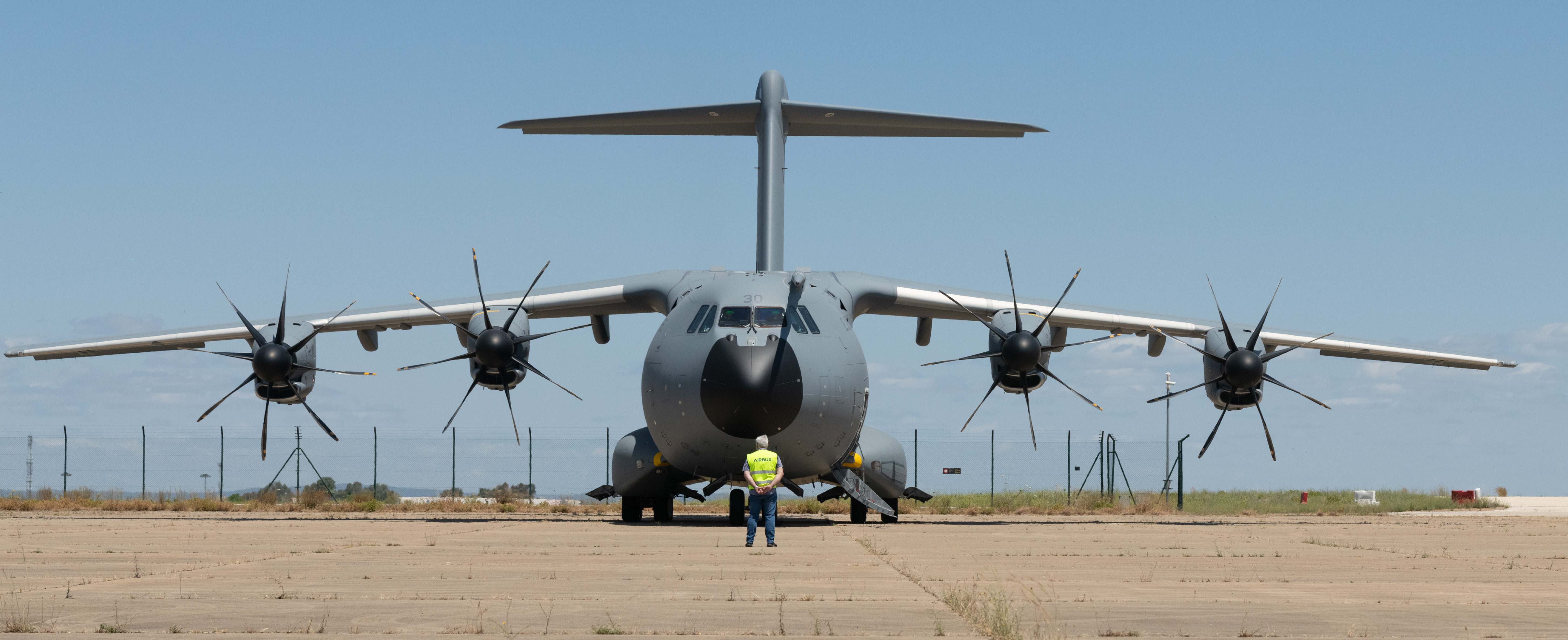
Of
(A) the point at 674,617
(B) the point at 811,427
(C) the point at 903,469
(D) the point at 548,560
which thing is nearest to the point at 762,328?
(B) the point at 811,427

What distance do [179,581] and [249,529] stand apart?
9037 millimetres

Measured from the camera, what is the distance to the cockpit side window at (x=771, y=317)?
1870 centimetres

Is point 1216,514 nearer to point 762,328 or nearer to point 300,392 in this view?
point 762,328

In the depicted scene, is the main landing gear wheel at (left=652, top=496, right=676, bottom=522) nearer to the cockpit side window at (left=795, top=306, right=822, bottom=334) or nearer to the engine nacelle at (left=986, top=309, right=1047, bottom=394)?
the cockpit side window at (left=795, top=306, right=822, bottom=334)

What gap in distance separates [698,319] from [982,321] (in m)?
5.16

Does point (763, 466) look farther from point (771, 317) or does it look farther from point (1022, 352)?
point (1022, 352)

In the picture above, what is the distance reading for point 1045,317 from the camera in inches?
851

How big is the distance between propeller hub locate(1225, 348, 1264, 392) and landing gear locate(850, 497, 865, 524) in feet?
19.0

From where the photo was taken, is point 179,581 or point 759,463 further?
point 759,463

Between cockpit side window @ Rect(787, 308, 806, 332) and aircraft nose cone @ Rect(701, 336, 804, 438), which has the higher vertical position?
cockpit side window @ Rect(787, 308, 806, 332)

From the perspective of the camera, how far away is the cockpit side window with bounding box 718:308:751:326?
18688 mm

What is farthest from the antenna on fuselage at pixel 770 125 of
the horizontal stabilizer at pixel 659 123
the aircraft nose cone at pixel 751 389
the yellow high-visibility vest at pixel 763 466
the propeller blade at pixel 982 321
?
the yellow high-visibility vest at pixel 763 466

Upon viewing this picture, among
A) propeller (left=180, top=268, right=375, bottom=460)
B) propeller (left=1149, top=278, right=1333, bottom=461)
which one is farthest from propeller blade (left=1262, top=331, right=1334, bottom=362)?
propeller (left=180, top=268, right=375, bottom=460)

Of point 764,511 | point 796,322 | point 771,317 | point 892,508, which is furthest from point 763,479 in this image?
point 892,508
